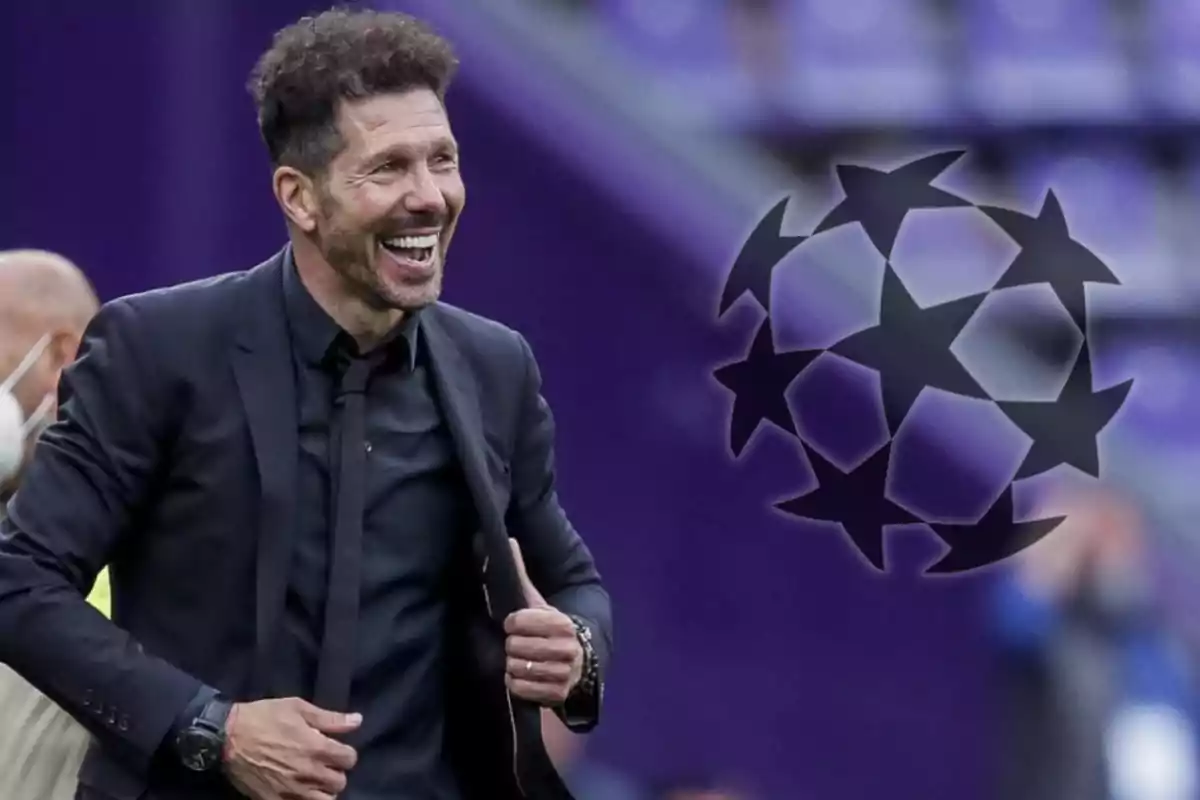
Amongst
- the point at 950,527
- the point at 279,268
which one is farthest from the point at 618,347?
the point at 279,268

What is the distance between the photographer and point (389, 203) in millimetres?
1680

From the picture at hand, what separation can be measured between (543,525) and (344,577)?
240mm

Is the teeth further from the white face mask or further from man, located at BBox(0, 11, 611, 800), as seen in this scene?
the white face mask

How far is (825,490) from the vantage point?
308 centimetres

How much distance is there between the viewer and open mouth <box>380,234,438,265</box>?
170 cm

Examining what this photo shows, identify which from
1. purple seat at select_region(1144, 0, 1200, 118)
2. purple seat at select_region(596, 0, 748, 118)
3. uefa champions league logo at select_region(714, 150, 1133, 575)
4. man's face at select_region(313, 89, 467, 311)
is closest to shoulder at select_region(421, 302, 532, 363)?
man's face at select_region(313, 89, 467, 311)

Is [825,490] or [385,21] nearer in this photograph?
[385,21]

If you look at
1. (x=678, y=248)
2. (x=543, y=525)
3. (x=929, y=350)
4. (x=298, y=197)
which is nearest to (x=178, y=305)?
(x=298, y=197)

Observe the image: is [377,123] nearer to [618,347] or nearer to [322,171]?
[322,171]

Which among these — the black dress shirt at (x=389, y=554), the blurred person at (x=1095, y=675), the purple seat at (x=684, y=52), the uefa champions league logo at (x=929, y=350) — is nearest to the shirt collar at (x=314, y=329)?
the black dress shirt at (x=389, y=554)

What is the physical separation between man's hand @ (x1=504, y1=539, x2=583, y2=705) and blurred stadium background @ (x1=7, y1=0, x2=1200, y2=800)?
58.4 inches

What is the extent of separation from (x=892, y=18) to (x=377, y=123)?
1716mm

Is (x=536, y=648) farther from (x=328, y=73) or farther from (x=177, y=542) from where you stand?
(x=328, y=73)

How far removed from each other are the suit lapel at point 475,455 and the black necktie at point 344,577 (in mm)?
79
